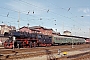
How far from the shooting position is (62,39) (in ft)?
181

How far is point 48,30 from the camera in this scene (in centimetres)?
Answer: 10281

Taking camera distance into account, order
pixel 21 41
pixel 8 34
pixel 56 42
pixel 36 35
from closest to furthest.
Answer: pixel 8 34
pixel 21 41
pixel 36 35
pixel 56 42

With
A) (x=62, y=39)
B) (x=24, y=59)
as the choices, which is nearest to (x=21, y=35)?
(x=24, y=59)

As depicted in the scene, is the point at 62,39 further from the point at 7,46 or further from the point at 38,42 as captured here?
the point at 7,46

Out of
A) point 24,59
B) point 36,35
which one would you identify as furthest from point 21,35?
point 24,59

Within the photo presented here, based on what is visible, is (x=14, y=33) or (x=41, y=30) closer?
(x=14, y=33)

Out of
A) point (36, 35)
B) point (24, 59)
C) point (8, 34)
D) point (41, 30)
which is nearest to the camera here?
point (24, 59)

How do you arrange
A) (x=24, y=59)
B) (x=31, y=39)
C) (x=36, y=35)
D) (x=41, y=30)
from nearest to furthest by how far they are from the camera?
(x=24, y=59) < (x=31, y=39) < (x=36, y=35) < (x=41, y=30)

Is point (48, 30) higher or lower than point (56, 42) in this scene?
higher

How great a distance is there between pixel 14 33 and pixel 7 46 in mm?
2878

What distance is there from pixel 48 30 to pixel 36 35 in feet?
206

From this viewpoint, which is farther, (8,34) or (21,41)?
(21,41)

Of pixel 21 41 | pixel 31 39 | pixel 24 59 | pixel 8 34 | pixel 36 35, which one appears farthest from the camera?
pixel 36 35

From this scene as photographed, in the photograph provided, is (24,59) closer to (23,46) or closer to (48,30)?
(23,46)
